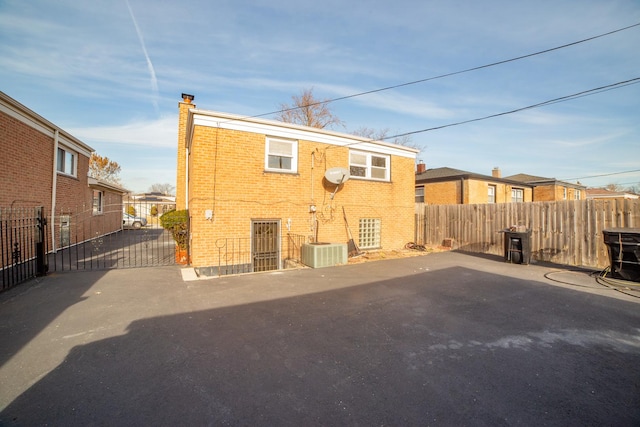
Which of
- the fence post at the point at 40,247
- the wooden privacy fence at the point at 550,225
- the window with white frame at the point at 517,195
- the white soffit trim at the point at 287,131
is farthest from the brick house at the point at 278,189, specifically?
the window with white frame at the point at 517,195

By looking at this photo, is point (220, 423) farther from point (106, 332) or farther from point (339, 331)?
point (106, 332)

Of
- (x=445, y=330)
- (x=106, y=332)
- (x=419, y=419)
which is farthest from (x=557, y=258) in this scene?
(x=106, y=332)

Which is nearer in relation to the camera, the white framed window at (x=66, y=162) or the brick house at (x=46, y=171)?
the brick house at (x=46, y=171)

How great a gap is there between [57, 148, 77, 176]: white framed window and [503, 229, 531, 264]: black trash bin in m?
18.4

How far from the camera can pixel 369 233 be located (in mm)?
12398

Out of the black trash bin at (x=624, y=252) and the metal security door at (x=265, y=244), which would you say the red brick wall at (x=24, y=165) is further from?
the black trash bin at (x=624, y=252)

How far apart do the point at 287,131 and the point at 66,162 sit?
10.8 metres

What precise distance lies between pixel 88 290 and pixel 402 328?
675 cm

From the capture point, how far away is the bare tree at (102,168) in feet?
126

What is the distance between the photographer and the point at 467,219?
1314cm

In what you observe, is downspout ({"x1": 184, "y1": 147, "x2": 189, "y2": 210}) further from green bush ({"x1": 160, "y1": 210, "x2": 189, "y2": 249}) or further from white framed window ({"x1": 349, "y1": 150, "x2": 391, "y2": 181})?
white framed window ({"x1": 349, "y1": 150, "x2": 391, "y2": 181})

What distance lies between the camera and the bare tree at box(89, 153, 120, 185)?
38.3 m

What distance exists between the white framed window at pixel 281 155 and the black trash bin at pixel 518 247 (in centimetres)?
805

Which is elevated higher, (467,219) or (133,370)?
(467,219)
